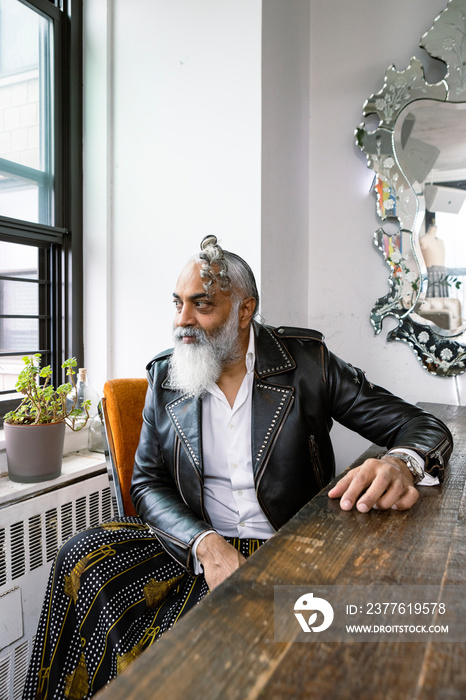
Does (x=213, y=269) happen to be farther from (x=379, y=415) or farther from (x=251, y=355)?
(x=379, y=415)

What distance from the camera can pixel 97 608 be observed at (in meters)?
1.25

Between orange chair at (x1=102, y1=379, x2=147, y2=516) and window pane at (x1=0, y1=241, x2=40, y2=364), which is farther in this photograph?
window pane at (x1=0, y1=241, x2=40, y2=364)

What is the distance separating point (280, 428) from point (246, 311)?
411mm

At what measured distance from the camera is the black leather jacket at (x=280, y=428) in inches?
58.0

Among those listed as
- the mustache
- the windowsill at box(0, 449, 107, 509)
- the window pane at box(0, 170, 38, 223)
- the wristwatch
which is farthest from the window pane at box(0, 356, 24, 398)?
the wristwatch

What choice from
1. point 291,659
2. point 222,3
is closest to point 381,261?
point 222,3

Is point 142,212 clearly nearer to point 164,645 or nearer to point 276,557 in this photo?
point 276,557

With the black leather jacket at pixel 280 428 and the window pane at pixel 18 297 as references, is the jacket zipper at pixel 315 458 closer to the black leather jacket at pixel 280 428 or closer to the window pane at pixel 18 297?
the black leather jacket at pixel 280 428

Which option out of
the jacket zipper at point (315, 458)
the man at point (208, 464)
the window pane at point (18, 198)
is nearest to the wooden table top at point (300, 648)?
the man at point (208, 464)

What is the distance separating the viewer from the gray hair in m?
1.59

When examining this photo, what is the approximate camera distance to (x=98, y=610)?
125 centimetres

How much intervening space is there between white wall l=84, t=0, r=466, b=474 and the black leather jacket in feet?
2.39

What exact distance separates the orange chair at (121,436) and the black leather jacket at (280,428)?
97 millimetres

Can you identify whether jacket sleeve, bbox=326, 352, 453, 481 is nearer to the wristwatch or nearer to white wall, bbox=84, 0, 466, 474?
the wristwatch
